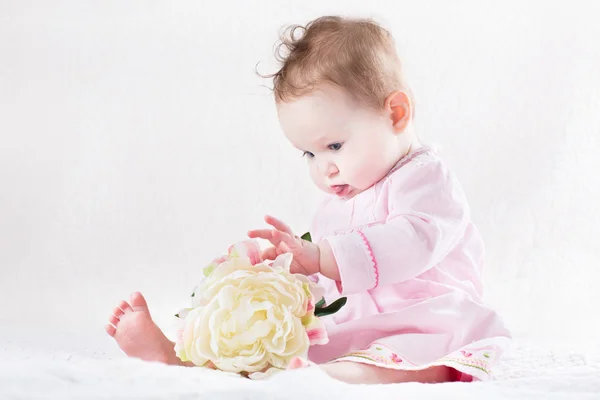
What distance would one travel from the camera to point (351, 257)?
4.66 ft

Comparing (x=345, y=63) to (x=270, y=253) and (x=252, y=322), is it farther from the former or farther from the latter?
(x=252, y=322)

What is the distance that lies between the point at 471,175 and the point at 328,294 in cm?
99

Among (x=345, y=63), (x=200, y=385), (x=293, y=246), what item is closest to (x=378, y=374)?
(x=293, y=246)

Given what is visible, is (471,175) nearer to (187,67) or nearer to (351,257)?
(187,67)

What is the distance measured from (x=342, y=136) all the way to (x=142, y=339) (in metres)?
0.46

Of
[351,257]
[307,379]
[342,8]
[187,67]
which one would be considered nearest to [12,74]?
[187,67]

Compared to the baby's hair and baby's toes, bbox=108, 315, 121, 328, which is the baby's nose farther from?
baby's toes, bbox=108, 315, 121, 328

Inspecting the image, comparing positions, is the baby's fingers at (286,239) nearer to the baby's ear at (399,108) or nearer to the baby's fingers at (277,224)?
the baby's fingers at (277,224)

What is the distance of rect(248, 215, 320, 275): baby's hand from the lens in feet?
4.48

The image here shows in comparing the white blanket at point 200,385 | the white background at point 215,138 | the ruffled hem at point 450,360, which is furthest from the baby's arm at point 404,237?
the white background at point 215,138

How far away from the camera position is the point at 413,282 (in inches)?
60.3

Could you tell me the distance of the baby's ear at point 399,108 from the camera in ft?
5.06

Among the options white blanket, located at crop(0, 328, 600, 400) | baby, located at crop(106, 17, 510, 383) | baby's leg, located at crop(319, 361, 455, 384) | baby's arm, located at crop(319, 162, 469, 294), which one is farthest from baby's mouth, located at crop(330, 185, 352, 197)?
white blanket, located at crop(0, 328, 600, 400)

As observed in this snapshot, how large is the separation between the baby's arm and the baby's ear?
76 mm
